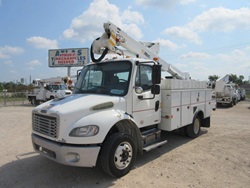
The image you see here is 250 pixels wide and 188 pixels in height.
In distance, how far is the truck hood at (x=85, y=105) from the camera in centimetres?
418

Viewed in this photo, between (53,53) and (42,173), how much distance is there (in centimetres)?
2801

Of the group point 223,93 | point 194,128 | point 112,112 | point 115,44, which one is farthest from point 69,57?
point 112,112

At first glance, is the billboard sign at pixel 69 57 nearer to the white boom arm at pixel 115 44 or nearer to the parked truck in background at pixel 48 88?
the parked truck in background at pixel 48 88

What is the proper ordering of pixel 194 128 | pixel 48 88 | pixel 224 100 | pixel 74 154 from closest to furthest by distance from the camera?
pixel 74 154 < pixel 194 128 < pixel 224 100 < pixel 48 88

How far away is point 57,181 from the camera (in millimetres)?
4426

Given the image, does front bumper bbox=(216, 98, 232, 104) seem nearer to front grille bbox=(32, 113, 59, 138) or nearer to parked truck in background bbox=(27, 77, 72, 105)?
parked truck in background bbox=(27, 77, 72, 105)

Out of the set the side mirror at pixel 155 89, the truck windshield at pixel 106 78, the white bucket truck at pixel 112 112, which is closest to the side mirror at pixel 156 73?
the white bucket truck at pixel 112 112

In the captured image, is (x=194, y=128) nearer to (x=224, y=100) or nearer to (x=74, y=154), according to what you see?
(x=74, y=154)

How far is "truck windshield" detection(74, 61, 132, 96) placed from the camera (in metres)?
5.05

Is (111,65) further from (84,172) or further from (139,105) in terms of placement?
(84,172)

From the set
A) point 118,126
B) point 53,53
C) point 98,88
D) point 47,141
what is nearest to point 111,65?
point 98,88

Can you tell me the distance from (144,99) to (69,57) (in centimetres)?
2620

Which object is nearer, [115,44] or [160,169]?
[160,169]

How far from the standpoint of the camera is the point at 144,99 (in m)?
5.34
